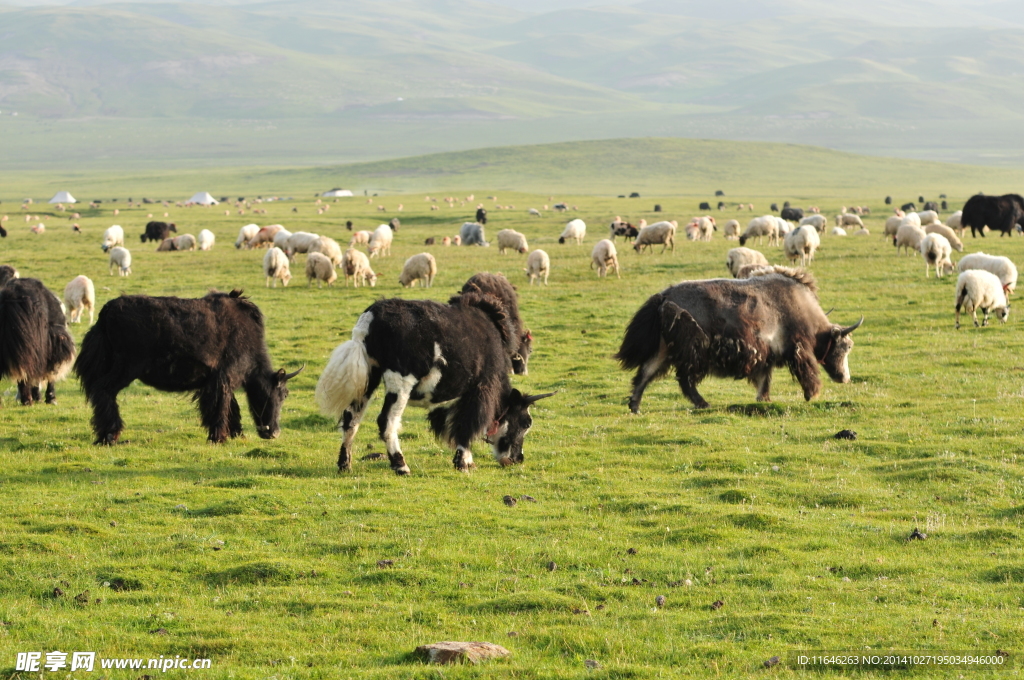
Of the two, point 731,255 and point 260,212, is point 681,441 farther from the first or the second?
point 260,212

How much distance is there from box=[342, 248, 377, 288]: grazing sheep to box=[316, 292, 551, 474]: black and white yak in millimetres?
18612

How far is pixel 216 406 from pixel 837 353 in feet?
30.6

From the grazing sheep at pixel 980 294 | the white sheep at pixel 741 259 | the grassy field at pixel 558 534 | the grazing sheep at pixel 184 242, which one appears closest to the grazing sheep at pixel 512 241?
the white sheep at pixel 741 259

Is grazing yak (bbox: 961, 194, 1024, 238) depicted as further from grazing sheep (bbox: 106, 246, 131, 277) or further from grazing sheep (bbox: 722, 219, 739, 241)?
grazing sheep (bbox: 106, 246, 131, 277)

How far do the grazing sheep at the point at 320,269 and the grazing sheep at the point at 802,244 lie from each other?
14.1m

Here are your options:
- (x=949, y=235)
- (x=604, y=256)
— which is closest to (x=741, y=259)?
(x=604, y=256)

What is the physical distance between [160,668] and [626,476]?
6.13m

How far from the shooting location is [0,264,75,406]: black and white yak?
1432 cm

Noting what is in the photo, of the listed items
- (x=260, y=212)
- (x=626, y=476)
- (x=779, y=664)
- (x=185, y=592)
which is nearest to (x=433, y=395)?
(x=626, y=476)

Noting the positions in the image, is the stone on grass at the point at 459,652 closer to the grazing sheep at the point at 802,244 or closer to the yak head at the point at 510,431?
the yak head at the point at 510,431

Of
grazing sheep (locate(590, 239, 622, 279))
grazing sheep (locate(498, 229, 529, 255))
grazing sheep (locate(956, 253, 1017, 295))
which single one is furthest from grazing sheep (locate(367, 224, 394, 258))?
grazing sheep (locate(956, 253, 1017, 295))

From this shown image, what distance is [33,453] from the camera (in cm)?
1265

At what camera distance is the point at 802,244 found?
3278cm

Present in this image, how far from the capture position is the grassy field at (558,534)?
7078mm
